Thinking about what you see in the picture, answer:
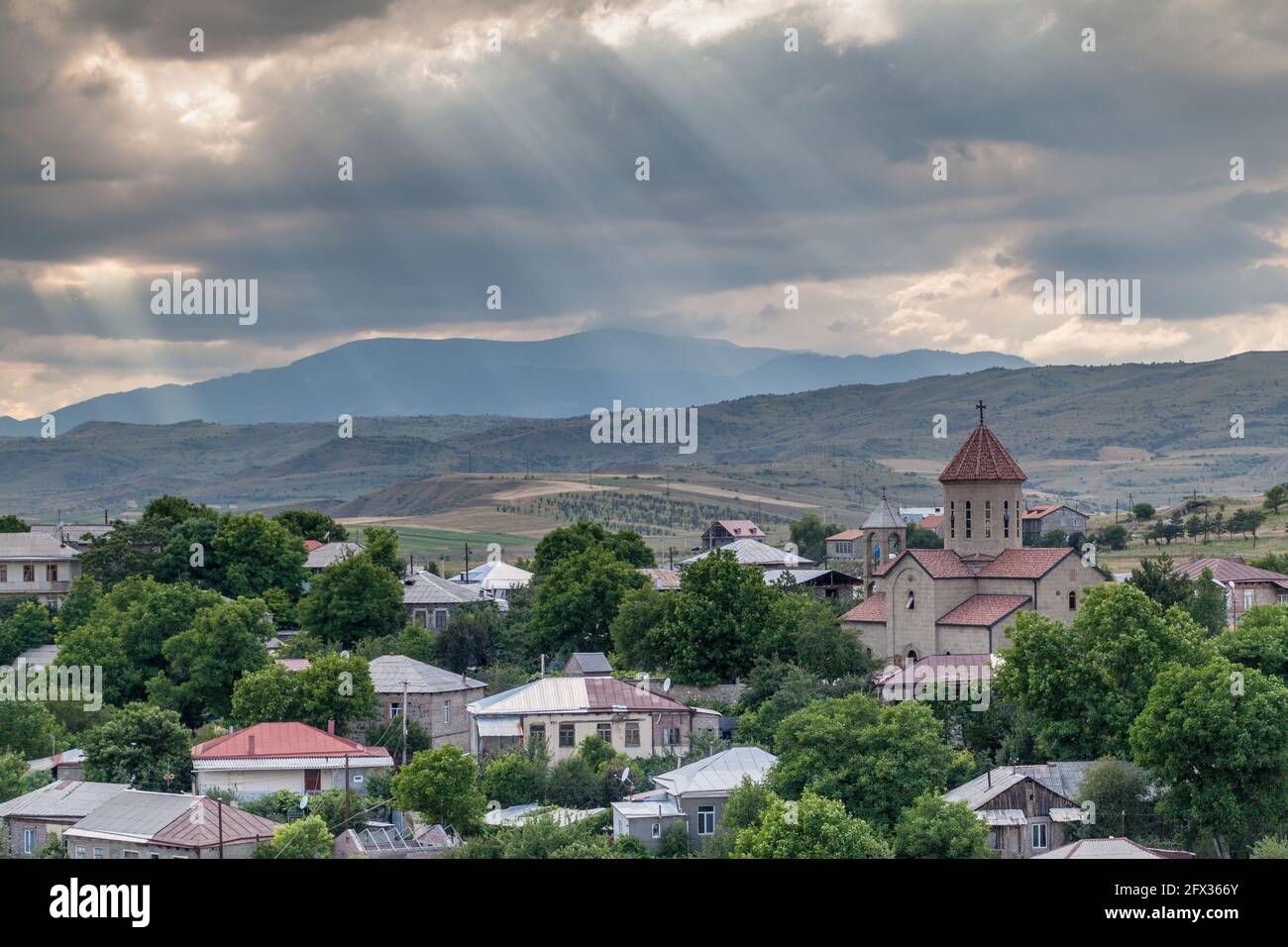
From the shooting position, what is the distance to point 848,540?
128250 millimetres

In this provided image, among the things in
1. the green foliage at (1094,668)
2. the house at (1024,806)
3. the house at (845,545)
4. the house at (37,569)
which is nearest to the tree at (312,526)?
the house at (37,569)

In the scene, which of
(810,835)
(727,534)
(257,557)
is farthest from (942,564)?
(727,534)

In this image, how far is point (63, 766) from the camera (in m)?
48.4

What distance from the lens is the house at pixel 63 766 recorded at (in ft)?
156

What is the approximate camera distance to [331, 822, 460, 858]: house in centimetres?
3816

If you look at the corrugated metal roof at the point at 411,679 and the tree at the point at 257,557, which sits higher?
the tree at the point at 257,557

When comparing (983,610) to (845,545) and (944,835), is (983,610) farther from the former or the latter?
(845,545)

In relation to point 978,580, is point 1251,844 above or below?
below

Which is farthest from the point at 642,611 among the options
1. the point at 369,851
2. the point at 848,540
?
the point at 848,540

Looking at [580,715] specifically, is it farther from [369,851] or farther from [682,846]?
[369,851]

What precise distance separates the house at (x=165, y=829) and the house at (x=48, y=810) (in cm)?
96

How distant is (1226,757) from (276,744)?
994 inches

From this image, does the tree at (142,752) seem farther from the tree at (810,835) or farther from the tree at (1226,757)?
the tree at (1226,757)
